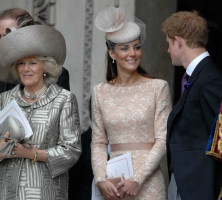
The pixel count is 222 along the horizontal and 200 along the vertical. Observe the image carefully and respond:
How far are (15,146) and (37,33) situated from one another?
813 mm

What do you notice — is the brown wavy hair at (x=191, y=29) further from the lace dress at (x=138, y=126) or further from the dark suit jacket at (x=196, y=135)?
the lace dress at (x=138, y=126)

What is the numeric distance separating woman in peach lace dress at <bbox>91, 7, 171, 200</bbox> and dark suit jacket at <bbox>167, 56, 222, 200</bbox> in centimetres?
38

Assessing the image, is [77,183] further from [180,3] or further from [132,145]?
[180,3]

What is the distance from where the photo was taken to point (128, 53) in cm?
487

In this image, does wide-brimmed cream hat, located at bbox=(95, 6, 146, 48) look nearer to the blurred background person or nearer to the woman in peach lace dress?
the woman in peach lace dress

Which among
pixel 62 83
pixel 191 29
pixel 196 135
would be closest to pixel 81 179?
pixel 62 83

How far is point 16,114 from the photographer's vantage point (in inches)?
177

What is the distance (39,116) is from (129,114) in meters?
0.62

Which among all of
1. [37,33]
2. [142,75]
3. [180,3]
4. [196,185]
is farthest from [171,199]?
[180,3]

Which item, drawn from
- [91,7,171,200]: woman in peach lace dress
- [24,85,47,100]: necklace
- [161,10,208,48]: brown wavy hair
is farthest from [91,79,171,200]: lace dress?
[161,10,208,48]: brown wavy hair

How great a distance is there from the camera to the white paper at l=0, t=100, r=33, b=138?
14.6ft

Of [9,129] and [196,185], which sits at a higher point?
[9,129]

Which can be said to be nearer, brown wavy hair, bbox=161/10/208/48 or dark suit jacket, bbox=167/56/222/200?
dark suit jacket, bbox=167/56/222/200

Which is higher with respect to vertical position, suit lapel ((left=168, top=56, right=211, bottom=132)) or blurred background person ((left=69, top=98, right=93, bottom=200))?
suit lapel ((left=168, top=56, right=211, bottom=132))
